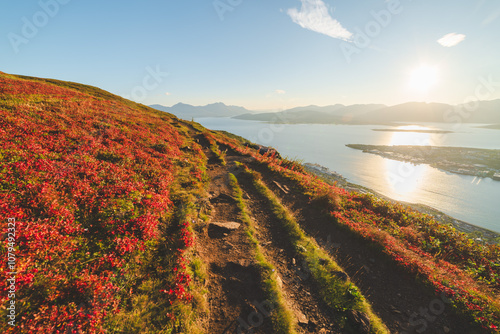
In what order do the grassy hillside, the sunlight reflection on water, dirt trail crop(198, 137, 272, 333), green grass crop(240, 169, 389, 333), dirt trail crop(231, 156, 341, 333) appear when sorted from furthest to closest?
the sunlight reflection on water → green grass crop(240, 169, 389, 333) → dirt trail crop(231, 156, 341, 333) → dirt trail crop(198, 137, 272, 333) → the grassy hillside

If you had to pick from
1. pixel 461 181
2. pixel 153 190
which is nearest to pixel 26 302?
pixel 153 190

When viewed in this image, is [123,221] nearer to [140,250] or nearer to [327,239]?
[140,250]

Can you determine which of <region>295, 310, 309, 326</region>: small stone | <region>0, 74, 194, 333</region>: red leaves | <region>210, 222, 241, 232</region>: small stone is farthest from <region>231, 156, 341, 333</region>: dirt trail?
<region>0, 74, 194, 333</region>: red leaves

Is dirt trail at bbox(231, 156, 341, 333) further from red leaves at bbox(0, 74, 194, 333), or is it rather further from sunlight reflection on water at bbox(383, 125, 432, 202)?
sunlight reflection on water at bbox(383, 125, 432, 202)

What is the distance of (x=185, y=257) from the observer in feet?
24.2

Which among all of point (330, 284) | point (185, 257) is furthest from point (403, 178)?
point (185, 257)

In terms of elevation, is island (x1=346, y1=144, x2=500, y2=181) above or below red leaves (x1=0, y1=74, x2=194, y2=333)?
below

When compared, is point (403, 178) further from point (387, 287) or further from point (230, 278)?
point (230, 278)

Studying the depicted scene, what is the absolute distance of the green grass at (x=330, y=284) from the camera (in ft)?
23.5

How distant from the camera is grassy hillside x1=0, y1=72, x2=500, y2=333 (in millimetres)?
5070

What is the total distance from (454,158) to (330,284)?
4507 inches

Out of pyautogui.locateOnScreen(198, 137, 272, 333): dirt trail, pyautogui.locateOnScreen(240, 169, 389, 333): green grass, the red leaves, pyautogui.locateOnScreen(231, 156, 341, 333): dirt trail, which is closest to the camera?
the red leaves

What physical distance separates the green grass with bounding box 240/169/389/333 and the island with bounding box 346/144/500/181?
87001 mm

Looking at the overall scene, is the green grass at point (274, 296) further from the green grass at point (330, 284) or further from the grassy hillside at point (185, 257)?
the green grass at point (330, 284)
